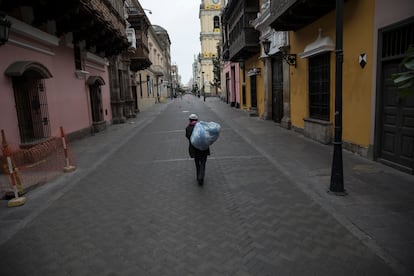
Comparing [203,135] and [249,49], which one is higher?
[249,49]

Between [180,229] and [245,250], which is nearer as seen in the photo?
[245,250]

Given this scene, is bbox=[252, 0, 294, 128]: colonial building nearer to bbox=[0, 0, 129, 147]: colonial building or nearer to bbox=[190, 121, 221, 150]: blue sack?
bbox=[0, 0, 129, 147]: colonial building

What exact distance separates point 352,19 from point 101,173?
743cm

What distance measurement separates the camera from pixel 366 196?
16.5 ft

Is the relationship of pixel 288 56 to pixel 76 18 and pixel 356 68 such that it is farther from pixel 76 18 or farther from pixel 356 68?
pixel 76 18

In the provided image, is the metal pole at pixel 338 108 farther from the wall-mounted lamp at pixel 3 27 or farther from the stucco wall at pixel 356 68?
the wall-mounted lamp at pixel 3 27

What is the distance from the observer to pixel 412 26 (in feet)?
19.3

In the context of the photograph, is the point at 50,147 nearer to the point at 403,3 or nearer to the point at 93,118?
the point at 93,118

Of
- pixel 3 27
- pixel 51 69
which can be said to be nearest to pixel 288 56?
pixel 51 69

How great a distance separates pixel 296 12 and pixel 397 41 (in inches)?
154

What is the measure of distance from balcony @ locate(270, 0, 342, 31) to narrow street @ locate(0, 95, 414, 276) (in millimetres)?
4349

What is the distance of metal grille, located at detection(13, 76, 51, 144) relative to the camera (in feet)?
27.5

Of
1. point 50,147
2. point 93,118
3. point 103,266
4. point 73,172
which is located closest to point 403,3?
point 103,266

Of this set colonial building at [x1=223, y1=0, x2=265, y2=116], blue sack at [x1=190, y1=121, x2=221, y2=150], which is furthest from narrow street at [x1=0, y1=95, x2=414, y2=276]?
colonial building at [x1=223, y1=0, x2=265, y2=116]
